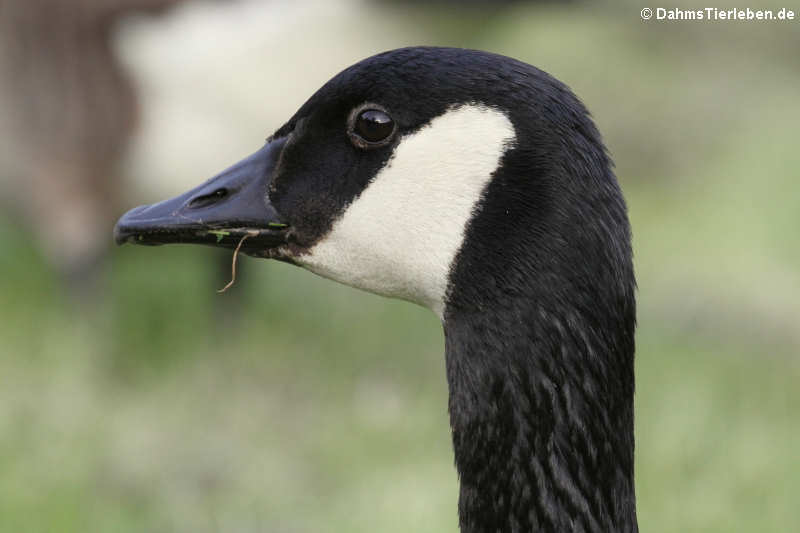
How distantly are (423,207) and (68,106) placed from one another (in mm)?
2615

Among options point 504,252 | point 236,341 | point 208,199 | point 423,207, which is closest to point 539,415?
point 504,252

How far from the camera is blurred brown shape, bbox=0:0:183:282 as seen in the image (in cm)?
384

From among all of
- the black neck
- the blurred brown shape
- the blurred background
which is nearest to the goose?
the black neck

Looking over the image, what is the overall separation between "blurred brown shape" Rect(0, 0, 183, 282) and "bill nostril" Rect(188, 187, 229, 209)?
2144 millimetres

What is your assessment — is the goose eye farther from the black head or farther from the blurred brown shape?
the blurred brown shape

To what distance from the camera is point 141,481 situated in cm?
350

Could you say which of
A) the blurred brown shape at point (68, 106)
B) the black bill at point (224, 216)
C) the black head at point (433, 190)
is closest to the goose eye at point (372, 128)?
the black head at point (433, 190)

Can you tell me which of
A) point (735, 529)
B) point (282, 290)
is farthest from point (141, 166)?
point (735, 529)

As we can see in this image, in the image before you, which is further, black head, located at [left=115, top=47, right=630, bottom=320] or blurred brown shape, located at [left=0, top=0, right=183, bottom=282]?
blurred brown shape, located at [left=0, top=0, right=183, bottom=282]

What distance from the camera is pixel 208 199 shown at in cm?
185

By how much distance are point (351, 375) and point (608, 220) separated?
2790mm

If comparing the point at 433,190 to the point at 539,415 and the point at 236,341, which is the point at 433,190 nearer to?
the point at 539,415

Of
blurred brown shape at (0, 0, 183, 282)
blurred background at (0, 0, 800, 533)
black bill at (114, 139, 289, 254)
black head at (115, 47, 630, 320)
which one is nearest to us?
black head at (115, 47, 630, 320)

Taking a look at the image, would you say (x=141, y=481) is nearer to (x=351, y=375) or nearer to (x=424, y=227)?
(x=351, y=375)
